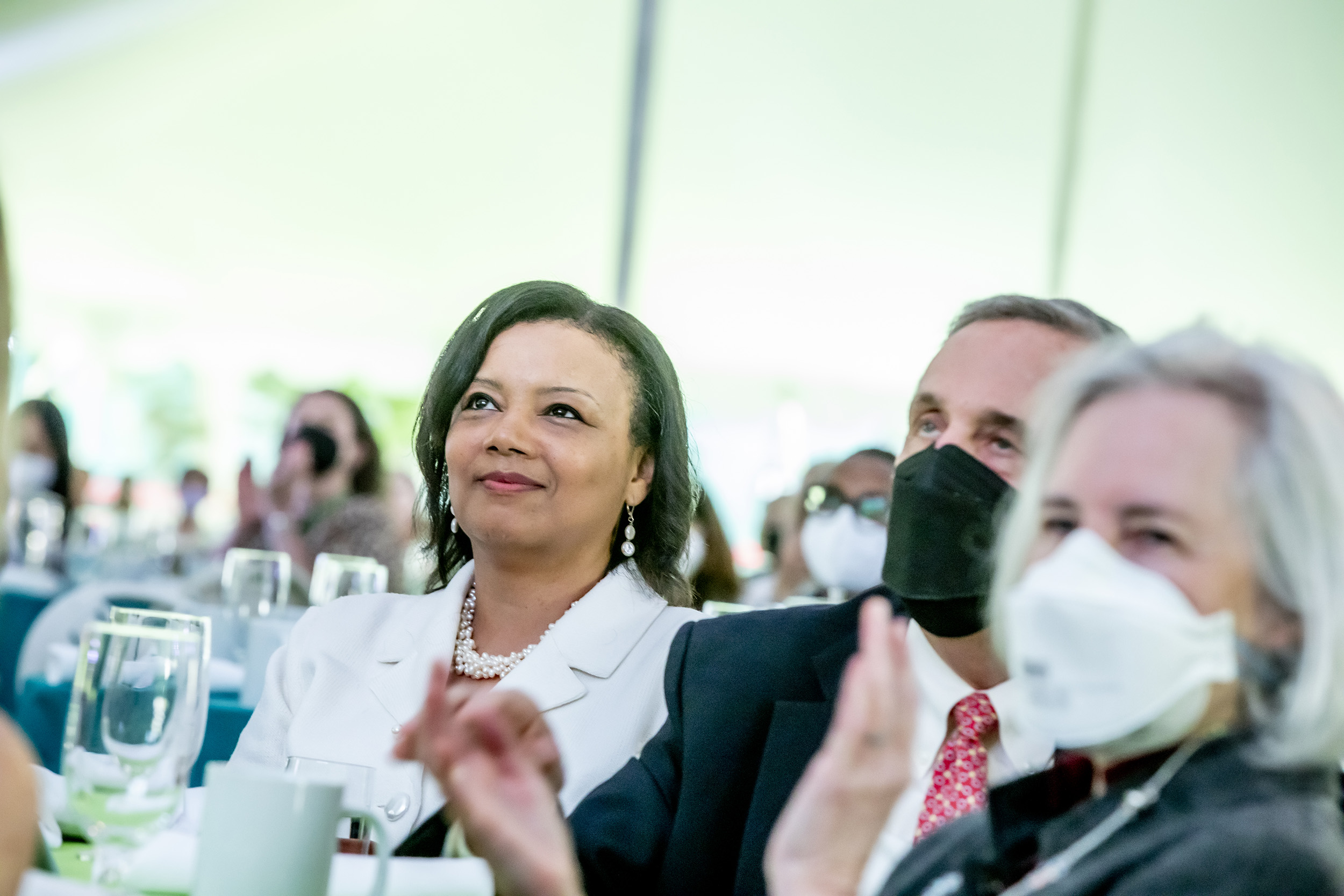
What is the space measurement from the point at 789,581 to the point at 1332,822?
380cm

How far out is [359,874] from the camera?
4.06ft

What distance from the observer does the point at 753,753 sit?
1.70 metres

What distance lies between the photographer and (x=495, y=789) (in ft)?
3.84

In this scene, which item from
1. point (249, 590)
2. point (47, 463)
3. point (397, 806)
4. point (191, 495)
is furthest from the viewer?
point (191, 495)

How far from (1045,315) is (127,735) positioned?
117 cm

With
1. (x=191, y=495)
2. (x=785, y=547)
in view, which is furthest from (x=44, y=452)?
(x=191, y=495)

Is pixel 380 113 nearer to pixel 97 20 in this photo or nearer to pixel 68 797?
pixel 97 20

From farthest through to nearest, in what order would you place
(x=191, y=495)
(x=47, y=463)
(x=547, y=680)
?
1. (x=191, y=495)
2. (x=47, y=463)
3. (x=547, y=680)

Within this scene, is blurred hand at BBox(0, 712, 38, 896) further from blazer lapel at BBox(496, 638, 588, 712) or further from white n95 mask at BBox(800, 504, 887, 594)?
white n95 mask at BBox(800, 504, 887, 594)

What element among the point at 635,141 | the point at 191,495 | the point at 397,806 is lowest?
the point at 191,495

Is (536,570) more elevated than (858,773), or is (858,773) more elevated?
(858,773)

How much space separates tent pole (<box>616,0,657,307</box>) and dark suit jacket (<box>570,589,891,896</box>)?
10.2 metres

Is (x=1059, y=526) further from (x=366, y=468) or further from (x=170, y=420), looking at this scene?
(x=170, y=420)

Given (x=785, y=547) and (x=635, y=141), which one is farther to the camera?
(x=635, y=141)
